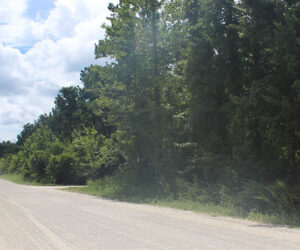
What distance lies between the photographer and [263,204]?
1320 centimetres

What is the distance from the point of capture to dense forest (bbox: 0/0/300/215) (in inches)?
522

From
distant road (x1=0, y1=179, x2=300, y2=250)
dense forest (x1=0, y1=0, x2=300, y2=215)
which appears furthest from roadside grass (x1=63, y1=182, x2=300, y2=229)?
distant road (x1=0, y1=179, x2=300, y2=250)

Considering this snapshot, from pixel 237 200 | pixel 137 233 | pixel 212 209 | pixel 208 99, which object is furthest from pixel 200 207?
pixel 137 233

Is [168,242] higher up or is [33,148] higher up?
[33,148]

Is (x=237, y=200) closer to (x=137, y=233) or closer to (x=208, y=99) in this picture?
(x=208, y=99)

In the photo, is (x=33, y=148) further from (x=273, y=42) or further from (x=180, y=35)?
(x=273, y=42)

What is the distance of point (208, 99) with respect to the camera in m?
17.5

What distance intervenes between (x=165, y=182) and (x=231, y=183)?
5282 mm

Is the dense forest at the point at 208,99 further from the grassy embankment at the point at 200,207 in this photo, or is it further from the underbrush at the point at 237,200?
the grassy embankment at the point at 200,207

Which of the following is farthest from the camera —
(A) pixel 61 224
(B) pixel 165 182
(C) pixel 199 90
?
(B) pixel 165 182

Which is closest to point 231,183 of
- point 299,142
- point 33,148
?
point 299,142

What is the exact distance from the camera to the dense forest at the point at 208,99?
13250 millimetres

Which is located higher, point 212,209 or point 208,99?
point 208,99

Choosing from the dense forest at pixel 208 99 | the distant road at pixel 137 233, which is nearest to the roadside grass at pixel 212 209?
the dense forest at pixel 208 99
